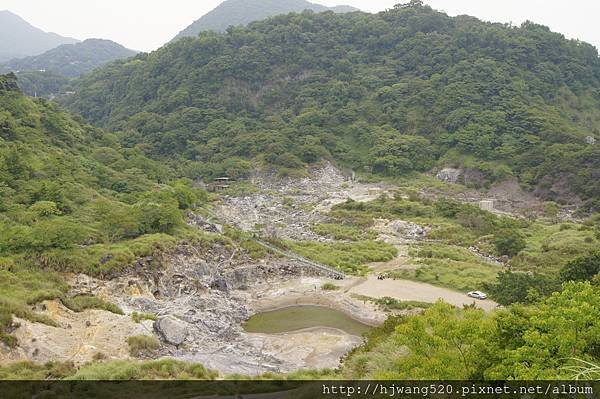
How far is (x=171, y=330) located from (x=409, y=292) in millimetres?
17075

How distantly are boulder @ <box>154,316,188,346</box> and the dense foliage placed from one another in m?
54.1

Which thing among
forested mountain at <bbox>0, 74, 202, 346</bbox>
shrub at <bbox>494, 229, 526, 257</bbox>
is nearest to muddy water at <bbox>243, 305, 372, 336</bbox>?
forested mountain at <bbox>0, 74, 202, 346</bbox>

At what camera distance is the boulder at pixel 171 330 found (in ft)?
88.3

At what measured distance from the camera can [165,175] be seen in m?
65.9

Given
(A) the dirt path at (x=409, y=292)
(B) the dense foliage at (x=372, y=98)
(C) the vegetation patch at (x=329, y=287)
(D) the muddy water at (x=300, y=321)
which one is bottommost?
(D) the muddy water at (x=300, y=321)

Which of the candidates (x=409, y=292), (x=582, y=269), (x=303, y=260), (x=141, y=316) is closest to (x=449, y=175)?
(x=303, y=260)

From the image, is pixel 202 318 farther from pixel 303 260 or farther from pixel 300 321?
pixel 303 260

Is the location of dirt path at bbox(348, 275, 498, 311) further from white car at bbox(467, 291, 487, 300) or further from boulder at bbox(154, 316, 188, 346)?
boulder at bbox(154, 316, 188, 346)

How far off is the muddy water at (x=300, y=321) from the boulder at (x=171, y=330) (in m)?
4.67

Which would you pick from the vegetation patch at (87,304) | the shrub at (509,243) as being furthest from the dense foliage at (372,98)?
the vegetation patch at (87,304)

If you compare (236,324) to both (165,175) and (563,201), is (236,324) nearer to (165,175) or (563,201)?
(165,175)

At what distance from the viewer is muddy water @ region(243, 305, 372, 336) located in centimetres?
3088

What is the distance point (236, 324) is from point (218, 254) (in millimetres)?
→ 10407

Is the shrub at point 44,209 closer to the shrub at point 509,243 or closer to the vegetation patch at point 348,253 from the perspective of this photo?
the vegetation patch at point 348,253
